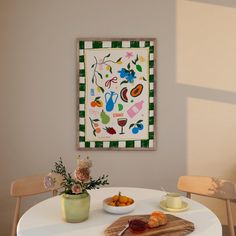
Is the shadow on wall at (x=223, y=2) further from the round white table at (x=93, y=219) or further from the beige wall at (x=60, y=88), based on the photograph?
the round white table at (x=93, y=219)

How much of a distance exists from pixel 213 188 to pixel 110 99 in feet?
4.14

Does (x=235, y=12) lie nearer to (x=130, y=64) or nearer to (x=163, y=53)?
(x=163, y=53)

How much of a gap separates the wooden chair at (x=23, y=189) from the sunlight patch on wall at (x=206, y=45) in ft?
5.26

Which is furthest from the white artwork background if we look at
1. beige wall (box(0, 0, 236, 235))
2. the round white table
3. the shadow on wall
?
the round white table

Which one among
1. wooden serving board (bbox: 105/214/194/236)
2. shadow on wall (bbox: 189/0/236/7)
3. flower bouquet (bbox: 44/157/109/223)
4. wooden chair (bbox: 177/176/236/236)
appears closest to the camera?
wooden serving board (bbox: 105/214/194/236)

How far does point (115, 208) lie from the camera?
1.88m

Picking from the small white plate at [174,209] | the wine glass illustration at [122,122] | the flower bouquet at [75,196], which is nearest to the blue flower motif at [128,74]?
the wine glass illustration at [122,122]

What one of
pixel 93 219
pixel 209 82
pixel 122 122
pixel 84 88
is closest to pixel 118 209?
pixel 93 219

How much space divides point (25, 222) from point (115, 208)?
1.61ft

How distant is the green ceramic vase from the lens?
1754mm

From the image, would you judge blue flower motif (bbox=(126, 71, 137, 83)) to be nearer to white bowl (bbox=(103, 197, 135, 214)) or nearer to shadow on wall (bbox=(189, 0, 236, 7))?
shadow on wall (bbox=(189, 0, 236, 7))

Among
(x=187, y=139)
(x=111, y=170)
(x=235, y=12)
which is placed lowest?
(x=111, y=170)

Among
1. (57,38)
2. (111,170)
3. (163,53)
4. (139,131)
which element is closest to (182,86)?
(163,53)

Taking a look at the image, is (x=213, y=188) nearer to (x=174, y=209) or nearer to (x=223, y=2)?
(x=174, y=209)
